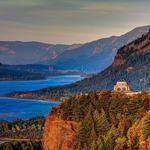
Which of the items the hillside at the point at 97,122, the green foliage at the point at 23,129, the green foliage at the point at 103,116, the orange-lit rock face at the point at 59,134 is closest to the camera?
the hillside at the point at 97,122

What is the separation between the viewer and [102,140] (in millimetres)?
74938

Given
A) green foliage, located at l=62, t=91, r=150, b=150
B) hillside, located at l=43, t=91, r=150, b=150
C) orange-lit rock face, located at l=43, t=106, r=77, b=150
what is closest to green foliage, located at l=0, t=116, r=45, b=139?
orange-lit rock face, located at l=43, t=106, r=77, b=150

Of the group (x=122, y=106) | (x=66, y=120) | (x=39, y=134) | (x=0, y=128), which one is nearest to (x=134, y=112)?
(x=122, y=106)

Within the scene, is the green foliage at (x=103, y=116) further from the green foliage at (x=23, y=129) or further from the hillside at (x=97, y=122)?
the green foliage at (x=23, y=129)

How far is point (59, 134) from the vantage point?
82000 millimetres

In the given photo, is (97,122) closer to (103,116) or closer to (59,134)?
(103,116)

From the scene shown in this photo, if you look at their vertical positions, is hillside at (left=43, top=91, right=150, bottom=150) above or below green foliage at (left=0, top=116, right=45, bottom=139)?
above

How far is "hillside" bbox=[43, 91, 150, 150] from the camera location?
2852 inches

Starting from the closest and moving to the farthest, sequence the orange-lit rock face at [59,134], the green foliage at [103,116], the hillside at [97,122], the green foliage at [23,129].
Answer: the hillside at [97,122] < the green foliage at [103,116] < the orange-lit rock face at [59,134] < the green foliage at [23,129]

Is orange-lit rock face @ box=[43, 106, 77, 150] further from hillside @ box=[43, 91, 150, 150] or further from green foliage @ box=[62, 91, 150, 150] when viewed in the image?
green foliage @ box=[62, 91, 150, 150]

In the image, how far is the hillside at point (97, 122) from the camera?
238 feet

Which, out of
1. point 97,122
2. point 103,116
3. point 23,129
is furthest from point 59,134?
point 23,129

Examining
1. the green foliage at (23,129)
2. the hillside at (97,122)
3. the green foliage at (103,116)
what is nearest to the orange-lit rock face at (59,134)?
the hillside at (97,122)

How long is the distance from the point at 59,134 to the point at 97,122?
18.8 ft
